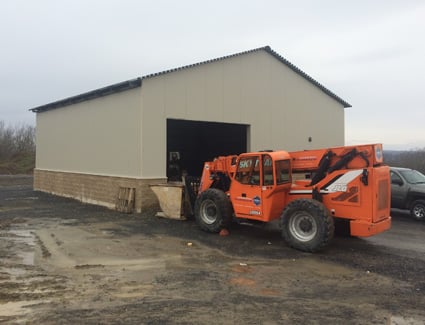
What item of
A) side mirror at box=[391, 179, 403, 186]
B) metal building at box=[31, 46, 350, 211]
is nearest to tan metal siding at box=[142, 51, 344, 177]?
metal building at box=[31, 46, 350, 211]

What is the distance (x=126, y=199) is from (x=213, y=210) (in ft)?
16.4

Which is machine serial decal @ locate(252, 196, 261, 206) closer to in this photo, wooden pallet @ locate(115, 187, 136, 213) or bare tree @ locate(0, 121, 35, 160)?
wooden pallet @ locate(115, 187, 136, 213)

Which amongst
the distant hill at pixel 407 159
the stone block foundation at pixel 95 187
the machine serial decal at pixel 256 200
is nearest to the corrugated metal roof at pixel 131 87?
the stone block foundation at pixel 95 187

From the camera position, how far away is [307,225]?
383 inches

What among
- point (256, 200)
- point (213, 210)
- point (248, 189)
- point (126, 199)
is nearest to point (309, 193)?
point (256, 200)

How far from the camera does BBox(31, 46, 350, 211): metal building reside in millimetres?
15484

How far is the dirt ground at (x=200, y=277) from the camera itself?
18.7 ft

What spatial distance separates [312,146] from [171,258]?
525 inches

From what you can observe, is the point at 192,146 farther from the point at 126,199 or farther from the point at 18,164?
the point at 18,164

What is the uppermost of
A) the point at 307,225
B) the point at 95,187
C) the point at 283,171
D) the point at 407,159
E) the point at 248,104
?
the point at 248,104

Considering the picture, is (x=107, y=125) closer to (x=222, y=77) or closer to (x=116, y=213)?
(x=116, y=213)

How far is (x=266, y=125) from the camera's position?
18.8 meters

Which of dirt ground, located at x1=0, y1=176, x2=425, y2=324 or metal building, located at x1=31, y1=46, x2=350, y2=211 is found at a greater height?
metal building, located at x1=31, y1=46, x2=350, y2=211

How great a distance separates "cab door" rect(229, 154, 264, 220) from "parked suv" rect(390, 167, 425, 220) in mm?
6633
